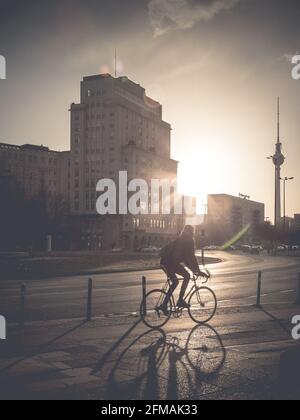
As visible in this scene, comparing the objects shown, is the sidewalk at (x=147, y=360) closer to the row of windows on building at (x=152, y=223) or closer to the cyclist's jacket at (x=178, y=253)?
the cyclist's jacket at (x=178, y=253)

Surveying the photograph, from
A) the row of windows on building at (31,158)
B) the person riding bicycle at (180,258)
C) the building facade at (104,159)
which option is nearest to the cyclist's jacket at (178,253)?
the person riding bicycle at (180,258)

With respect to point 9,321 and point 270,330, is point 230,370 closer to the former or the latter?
point 270,330

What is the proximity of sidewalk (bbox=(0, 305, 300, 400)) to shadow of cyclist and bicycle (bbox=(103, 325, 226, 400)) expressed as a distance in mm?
13

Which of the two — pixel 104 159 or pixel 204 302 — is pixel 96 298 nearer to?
pixel 204 302

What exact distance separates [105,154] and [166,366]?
136408 millimetres

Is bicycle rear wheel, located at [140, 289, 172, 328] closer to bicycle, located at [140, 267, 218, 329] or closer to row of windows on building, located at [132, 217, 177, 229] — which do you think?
bicycle, located at [140, 267, 218, 329]

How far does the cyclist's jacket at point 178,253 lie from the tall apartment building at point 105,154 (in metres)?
122

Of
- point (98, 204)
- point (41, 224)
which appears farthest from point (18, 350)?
point (98, 204)

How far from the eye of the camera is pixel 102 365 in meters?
7.59

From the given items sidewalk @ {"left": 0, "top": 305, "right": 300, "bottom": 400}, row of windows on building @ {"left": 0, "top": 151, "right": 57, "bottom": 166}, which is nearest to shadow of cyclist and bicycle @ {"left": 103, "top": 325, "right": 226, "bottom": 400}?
sidewalk @ {"left": 0, "top": 305, "right": 300, "bottom": 400}

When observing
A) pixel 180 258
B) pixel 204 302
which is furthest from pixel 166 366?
pixel 204 302

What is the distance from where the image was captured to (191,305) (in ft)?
37.3

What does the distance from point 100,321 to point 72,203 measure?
446 ft
